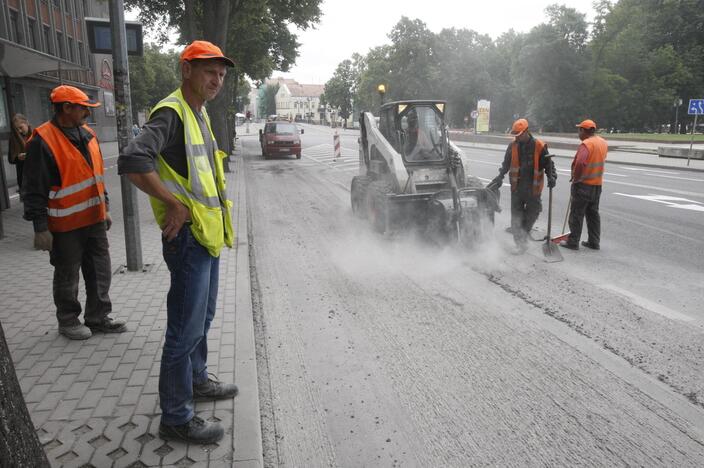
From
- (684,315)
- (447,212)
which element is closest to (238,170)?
(447,212)

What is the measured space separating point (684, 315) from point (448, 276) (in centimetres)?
241

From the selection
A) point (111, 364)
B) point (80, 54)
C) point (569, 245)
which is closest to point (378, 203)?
point (569, 245)

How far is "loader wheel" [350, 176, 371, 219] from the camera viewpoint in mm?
9320

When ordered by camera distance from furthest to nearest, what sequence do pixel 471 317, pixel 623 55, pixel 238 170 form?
1. pixel 623 55
2. pixel 238 170
3. pixel 471 317

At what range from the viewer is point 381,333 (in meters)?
4.58

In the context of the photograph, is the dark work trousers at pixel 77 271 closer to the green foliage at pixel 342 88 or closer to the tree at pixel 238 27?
the tree at pixel 238 27

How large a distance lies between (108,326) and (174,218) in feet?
7.52

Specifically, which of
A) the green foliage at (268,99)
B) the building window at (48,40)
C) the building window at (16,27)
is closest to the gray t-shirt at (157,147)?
the building window at (16,27)

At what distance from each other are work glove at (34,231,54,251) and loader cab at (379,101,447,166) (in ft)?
18.3

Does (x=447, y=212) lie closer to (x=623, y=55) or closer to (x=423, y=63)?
(x=623, y=55)

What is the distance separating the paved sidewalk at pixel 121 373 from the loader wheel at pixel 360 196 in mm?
3573

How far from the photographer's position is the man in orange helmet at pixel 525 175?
7250 mm

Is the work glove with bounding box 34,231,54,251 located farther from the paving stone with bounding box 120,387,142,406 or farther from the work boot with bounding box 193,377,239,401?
the work boot with bounding box 193,377,239,401

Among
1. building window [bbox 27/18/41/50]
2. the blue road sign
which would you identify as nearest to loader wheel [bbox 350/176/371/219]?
the blue road sign
